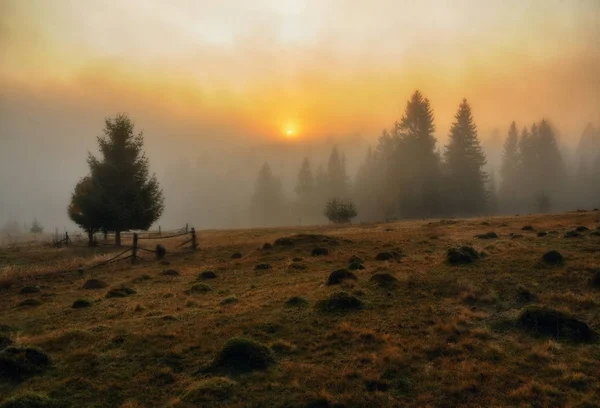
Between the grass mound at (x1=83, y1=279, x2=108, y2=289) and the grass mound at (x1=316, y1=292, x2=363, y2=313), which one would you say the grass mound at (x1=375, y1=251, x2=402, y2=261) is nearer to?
the grass mound at (x1=316, y1=292, x2=363, y2=313)

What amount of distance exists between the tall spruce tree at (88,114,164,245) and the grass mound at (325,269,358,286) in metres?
30.7

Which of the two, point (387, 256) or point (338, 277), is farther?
point (387, 256)

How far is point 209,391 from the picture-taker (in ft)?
26.3

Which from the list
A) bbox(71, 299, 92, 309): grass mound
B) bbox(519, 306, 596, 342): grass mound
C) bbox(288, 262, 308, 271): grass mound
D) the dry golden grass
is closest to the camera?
the dry golden grass

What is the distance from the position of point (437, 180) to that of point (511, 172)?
1233 inches

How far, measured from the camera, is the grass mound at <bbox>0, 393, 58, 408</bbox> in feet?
24.5

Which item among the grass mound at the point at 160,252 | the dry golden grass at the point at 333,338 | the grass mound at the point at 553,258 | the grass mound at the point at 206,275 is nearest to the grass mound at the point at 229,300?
the dry golden grass at the point at 333,338

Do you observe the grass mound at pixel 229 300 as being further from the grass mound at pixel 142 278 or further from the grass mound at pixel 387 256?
the grass mound at pixel 387 256

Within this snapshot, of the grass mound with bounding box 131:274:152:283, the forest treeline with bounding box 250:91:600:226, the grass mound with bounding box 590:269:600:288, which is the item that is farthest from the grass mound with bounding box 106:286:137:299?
the forest treeline with bounding box 250:91:600:226

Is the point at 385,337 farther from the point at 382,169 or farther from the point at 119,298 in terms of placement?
the point at 382,169

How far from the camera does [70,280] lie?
22094mm

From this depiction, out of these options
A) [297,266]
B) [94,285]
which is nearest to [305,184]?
[297,266]

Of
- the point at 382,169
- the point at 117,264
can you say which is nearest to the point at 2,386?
the point at 117,264

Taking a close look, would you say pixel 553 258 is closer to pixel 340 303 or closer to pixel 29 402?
pixel 340 303
